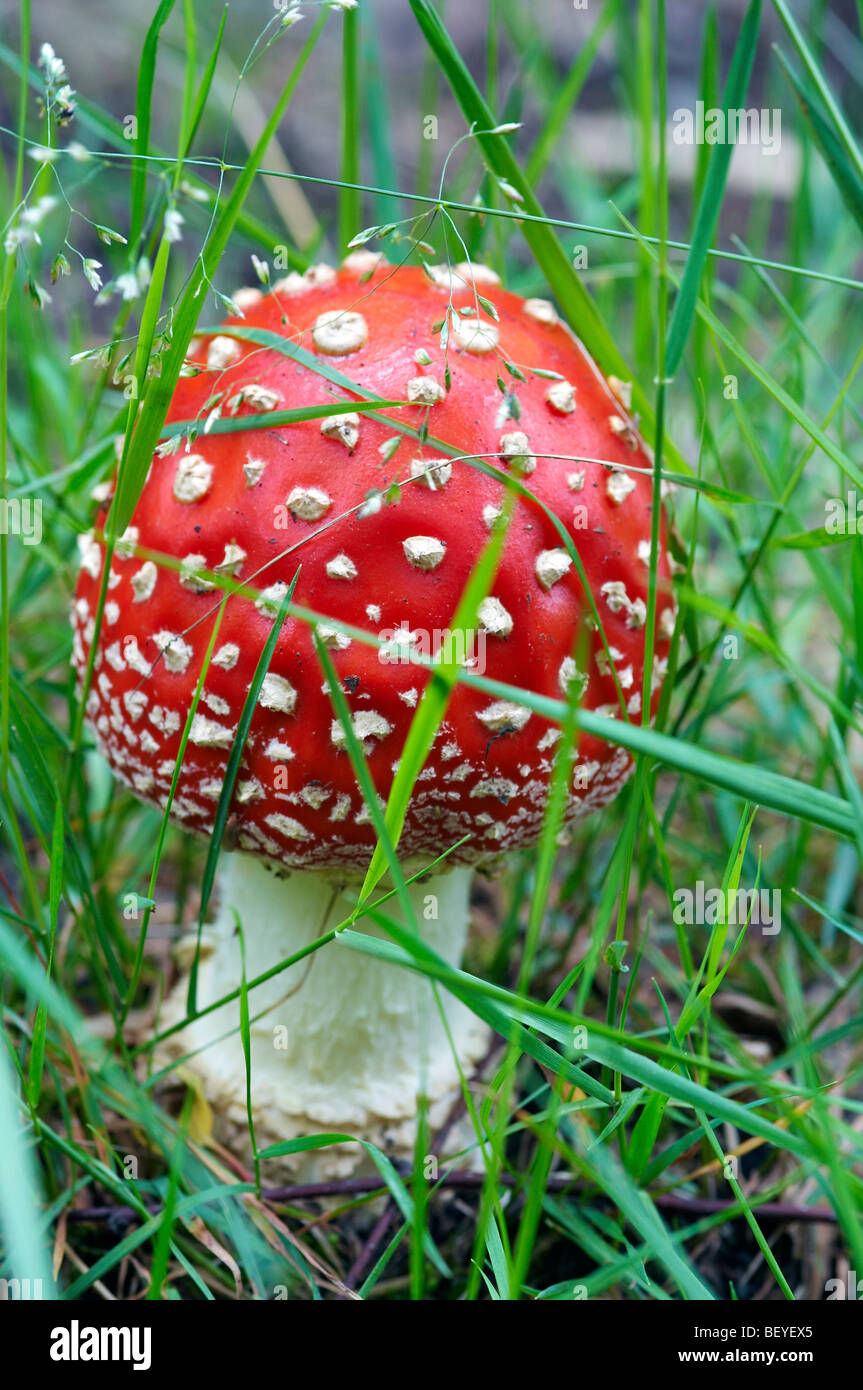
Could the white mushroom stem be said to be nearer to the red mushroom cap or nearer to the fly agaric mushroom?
the fly agaric mushroom

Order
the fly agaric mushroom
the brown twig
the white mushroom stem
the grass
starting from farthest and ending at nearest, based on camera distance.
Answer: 1. the white mushroom stem
2. the brown twig
3. the fly agaric mushroom
4. the grass

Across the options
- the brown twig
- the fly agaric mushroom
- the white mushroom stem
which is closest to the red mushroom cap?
the fly agaric mushroom

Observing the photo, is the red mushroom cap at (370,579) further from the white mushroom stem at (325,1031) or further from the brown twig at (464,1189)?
the brown twig at (464,1189)

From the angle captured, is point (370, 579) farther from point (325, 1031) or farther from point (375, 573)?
point (325, 1031)

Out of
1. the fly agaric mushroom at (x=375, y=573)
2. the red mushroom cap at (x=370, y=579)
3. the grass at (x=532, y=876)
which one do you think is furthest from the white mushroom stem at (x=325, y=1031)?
the red mushroom cap at (x=370, y=579)

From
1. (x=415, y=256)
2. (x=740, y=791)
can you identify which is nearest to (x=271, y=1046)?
(x=740, y=791)

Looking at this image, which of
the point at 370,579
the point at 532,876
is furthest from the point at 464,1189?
the point at 370,579
